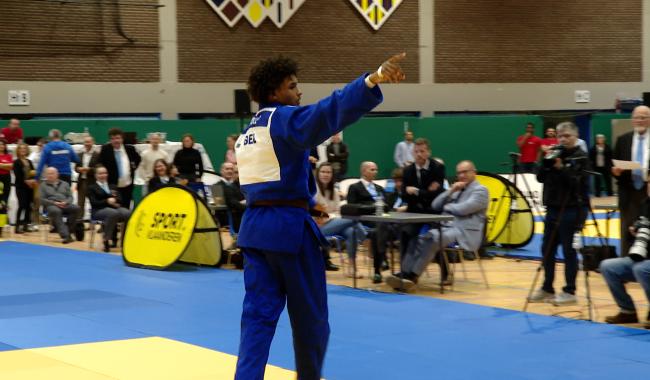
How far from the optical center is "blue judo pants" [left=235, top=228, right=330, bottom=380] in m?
4.96

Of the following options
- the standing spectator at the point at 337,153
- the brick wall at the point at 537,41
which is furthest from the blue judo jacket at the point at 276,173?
the brick wall at the point at 537,41

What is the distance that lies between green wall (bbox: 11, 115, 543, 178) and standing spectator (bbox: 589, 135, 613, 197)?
4.37 metres

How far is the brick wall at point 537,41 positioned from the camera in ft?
98.3

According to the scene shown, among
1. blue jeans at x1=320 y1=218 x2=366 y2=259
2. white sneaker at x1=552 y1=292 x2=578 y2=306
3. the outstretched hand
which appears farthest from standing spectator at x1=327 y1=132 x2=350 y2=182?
the outstretched hand

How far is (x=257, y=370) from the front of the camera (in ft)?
16.0

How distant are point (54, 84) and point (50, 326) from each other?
55.0 ft

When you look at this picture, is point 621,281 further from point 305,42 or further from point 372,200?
point 305,42

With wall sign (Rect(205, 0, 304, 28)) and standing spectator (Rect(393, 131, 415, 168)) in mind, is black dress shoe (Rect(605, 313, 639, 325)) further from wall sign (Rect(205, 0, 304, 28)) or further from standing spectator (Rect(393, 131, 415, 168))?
wall sign (Rect(205, 0, 304, 28))

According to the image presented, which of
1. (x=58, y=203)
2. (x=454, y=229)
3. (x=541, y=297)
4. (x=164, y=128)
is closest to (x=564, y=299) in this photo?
(x=541, y=297)

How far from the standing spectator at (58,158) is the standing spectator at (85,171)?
0.71ft

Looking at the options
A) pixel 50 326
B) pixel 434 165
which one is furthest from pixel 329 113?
pixel 434 165

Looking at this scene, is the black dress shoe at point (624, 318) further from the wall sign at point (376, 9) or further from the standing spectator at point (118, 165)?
the wall sign at point (376, 9)

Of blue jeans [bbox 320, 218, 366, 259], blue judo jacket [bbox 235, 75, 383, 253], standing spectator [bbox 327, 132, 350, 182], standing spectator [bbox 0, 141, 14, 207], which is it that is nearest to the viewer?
blue judo jacket [bbox 235, 75, 383, 253]

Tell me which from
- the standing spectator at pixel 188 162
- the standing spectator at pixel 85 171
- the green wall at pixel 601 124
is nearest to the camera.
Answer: the standing spectator at pixel 85 171
